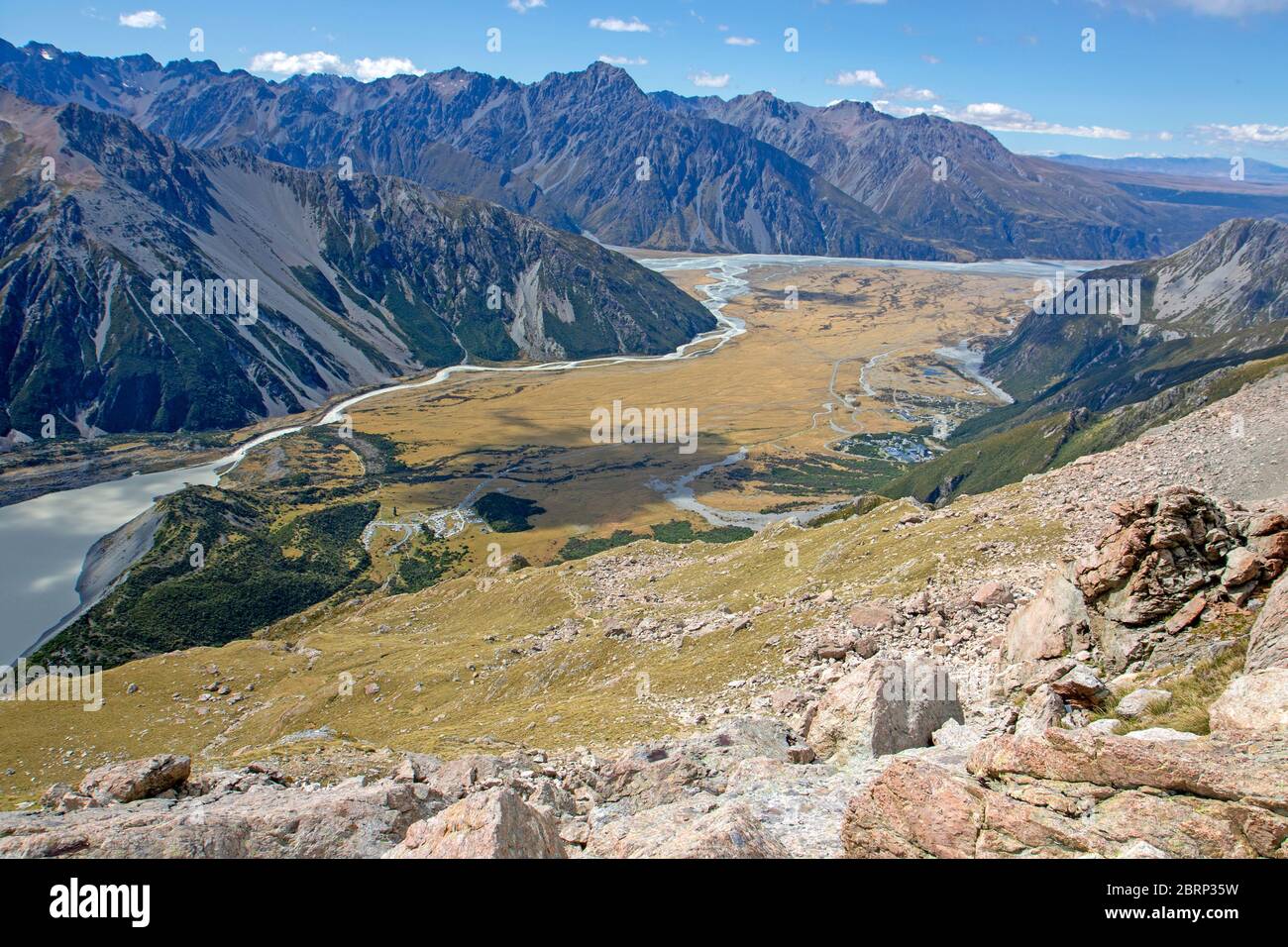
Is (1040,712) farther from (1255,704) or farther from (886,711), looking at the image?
(1255,704)

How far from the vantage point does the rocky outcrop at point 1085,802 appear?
13734mm

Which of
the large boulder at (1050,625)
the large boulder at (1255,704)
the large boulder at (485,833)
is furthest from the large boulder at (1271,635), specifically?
the large boulder at (485,833)

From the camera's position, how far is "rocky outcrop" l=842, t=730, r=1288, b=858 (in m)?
13.7

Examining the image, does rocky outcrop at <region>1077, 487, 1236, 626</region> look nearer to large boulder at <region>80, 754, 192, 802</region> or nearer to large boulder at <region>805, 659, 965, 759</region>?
large boulder at <region>805, 659, 965, 759</region>

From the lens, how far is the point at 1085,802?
15.9 meters

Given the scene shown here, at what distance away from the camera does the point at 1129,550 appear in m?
28.6

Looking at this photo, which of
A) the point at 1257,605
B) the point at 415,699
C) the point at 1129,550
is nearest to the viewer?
the point at 1257,605

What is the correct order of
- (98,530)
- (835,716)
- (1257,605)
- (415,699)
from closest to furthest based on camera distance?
(1257,605) → (835,716) → (415,699) → (98,530)

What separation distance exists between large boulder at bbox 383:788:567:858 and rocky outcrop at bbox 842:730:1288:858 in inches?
305

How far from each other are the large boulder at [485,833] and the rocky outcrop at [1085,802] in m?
7.75

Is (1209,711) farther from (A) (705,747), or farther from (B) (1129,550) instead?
(A) (705,747)
